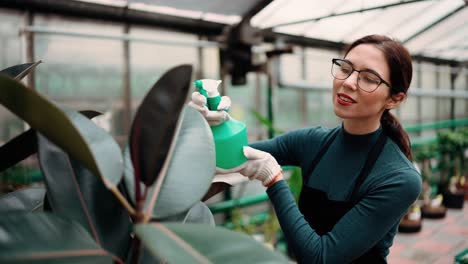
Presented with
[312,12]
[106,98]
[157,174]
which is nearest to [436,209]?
[312,12]

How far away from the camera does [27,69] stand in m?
0.57

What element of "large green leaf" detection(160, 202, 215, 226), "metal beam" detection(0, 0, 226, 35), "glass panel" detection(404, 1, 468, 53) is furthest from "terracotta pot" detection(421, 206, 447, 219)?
"large green leaf" detection(160, 202, 215, 226)

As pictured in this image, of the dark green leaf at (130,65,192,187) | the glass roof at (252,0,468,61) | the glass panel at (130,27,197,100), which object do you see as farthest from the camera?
the glass roof at (252,0,468,61)

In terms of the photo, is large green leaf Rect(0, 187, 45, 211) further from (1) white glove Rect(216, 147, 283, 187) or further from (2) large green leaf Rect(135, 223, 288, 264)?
(1) white glove Rect(216, 147, 283, 187)

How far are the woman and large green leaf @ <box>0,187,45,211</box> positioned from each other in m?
0.35

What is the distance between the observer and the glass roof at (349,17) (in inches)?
118

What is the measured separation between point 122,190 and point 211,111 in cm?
37

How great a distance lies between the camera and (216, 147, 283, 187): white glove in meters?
0.92

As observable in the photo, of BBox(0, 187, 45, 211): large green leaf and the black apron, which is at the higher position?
BBox(0, 187, 45, 211): large green leaf

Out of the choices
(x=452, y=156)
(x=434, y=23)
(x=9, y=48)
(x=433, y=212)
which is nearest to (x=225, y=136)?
(x=9, y=48)

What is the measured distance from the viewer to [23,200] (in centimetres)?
60

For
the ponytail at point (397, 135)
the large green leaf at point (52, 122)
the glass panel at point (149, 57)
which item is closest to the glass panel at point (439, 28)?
the glass panel at point (149, 57)

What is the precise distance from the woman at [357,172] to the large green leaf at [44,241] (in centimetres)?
46

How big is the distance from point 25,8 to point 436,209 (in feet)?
15.2
